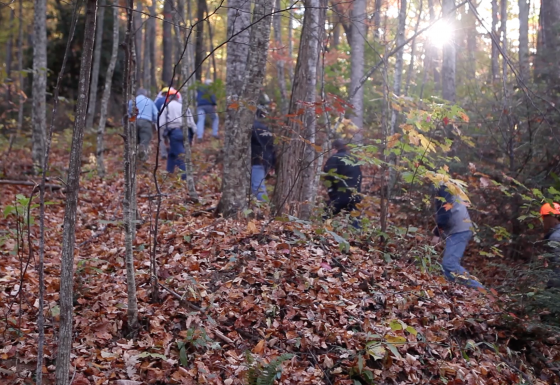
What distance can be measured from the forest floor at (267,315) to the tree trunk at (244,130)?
1.08 feet

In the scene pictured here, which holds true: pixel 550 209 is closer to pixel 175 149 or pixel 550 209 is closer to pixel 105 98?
pixel 175 149

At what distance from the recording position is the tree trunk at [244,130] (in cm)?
616

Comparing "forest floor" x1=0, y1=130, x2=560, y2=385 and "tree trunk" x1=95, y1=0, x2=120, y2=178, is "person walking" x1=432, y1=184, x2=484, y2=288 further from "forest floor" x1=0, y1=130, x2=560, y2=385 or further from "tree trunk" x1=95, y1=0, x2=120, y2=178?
"tree trunk" x1=95, y1=0, x2=120, y2=178

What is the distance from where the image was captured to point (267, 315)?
181 inches

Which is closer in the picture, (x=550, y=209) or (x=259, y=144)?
(x=550, y=209)

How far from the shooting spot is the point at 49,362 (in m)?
3.66

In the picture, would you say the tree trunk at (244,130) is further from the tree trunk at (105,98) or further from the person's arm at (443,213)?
the tree trunk at (105,98)

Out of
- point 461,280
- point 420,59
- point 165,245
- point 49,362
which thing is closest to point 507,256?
point 461,280

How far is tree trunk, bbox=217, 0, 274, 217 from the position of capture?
20.2 feet

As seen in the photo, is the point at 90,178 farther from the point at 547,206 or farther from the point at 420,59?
the point at 420,59

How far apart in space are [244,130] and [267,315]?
2.63 meters

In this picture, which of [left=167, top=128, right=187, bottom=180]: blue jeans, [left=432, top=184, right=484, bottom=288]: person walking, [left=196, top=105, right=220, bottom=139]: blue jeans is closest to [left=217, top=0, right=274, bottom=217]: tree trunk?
[left=432, top=184, right=484, bottom=288]: person walking

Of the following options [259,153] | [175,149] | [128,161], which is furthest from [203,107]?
[128,161]

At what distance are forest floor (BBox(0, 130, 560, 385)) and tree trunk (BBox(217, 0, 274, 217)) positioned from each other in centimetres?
33
